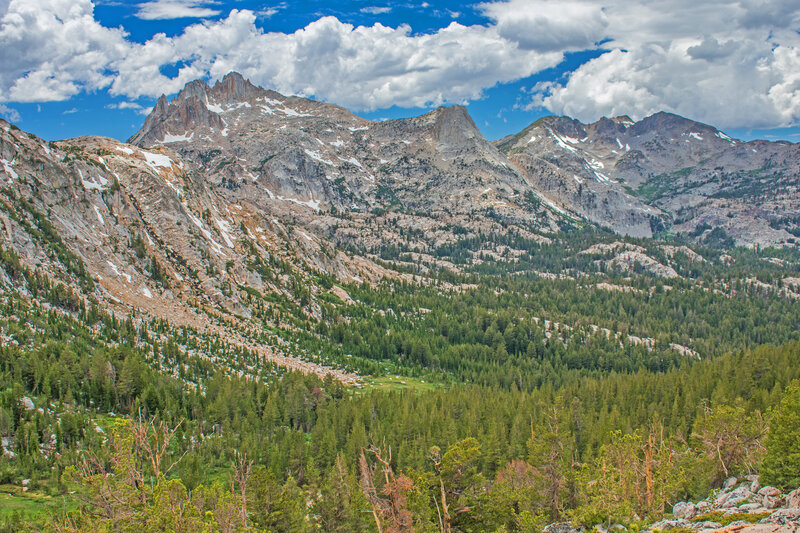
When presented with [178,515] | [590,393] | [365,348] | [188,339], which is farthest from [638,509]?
[365,348]

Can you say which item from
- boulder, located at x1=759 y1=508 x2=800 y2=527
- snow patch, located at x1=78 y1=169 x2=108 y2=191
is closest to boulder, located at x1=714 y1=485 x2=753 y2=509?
boulder, located at x1=759 y1=508 x2=800 y2=527

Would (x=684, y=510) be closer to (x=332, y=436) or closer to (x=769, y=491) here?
(x=769, y=491)

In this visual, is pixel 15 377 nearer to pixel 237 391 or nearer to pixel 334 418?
pixel 237 391

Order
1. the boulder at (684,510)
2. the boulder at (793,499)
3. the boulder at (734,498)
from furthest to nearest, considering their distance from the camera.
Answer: the boulder at (684,510) → the boulder at (734,498) → the boulder at (793,499)

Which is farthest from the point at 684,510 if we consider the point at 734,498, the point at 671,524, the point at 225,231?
the point at 225,231

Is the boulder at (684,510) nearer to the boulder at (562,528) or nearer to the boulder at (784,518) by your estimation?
the boulder at (562,528)

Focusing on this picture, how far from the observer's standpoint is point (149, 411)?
83.9m

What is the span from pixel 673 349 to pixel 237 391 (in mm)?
156075

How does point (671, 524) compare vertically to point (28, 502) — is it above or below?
above

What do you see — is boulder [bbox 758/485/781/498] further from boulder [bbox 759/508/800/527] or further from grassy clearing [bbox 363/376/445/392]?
grassy clearing [bbox 363/376/445/392]

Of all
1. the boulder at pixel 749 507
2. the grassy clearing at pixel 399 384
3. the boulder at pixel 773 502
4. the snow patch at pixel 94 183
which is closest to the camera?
the boulder at pixel 773 502

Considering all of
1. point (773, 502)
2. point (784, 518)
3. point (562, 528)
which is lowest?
point (562, 528)

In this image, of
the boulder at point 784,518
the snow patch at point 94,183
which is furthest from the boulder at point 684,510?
the snow patch at point 94,183

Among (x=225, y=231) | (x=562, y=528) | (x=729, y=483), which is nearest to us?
(x=562, y=528)
